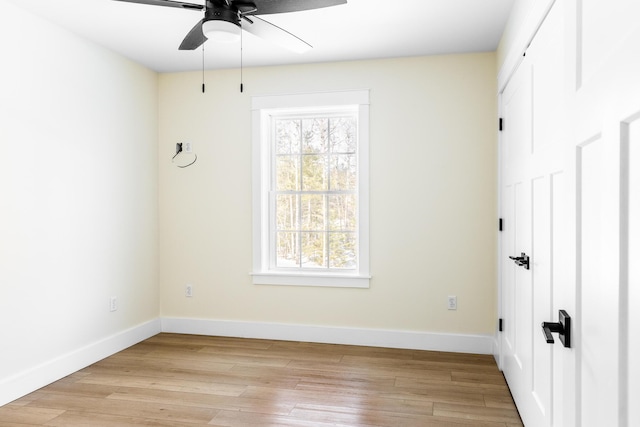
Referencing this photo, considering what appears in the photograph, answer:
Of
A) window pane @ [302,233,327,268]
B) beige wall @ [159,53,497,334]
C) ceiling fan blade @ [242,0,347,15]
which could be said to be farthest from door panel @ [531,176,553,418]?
window pane @ [302,233,327,268]

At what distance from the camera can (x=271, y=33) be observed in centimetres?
252

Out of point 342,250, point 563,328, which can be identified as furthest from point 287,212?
point 563,328

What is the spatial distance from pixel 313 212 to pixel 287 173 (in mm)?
449

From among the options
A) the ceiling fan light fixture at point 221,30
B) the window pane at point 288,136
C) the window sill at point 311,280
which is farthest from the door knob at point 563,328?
the window pane at point 288,136

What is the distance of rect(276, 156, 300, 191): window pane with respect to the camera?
4.39 metres

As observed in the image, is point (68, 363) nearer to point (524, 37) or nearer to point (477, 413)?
point (477, 413)

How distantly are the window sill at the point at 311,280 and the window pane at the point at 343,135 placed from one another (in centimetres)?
116

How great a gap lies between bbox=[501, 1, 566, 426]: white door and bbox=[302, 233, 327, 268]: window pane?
65.4 inches

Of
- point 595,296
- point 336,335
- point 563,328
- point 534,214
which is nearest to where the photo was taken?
point 595,296

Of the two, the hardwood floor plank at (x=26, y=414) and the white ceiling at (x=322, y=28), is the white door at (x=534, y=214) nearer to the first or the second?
the white ceiling at (x=322, y=28)

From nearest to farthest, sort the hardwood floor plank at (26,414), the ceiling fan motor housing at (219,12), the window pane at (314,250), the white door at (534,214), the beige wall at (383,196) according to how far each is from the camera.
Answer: the white door at (534,214) < the ceiling fan motor housing at (219,12) < the hardwood floor plank at (26,414) < the beige wall at (383,196) < the window pane at (314,250)

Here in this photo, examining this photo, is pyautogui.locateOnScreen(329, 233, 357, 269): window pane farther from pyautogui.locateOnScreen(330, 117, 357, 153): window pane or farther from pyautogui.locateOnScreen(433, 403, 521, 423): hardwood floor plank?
pyautogui.locateOnScreen(433, 403, 521, 423): hardwood floor plank

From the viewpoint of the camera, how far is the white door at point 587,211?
996 mm

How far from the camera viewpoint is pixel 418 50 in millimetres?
3838
